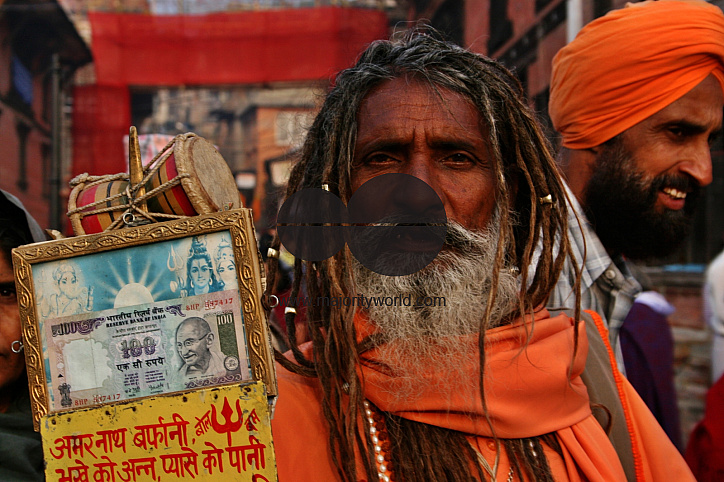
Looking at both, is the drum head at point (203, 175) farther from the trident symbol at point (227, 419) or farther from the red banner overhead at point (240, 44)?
the red banner overhead at point (240, 44)

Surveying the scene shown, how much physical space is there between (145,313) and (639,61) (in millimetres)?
1920

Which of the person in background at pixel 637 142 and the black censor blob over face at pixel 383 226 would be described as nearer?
the black censor blob over face at pixel 383 226

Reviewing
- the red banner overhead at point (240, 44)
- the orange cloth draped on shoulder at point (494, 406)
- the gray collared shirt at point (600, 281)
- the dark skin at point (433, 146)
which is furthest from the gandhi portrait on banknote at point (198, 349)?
the red banner overhead at point (240, 44)

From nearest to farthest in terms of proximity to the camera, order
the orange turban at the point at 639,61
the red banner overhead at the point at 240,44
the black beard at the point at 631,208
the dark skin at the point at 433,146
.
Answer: the dark skin at the point at 433,146 → the orange turban at the point at 639,61 → the black beard at the point at 631,208 → the red banner overhead at the point at 240,44

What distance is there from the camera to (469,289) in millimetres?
1358

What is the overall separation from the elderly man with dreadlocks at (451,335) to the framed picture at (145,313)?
1.16ft

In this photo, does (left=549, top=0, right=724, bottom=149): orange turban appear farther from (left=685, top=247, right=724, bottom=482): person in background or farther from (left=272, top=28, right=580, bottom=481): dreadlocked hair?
(left=685, top=247, right=724, bottom=482): person in background

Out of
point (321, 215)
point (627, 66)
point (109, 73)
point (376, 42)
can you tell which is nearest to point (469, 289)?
point (321, 215)

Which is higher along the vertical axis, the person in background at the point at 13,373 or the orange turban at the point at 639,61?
the orange turban at the point at 639,61

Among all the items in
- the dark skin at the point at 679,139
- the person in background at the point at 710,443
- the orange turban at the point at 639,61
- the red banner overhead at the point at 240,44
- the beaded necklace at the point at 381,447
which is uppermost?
the red banner overhead at the point at 240,44

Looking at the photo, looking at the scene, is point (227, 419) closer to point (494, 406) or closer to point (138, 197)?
point (138, 197)

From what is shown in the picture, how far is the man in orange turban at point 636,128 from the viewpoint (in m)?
1.99

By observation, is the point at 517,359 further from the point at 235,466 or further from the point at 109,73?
the point at 109,73

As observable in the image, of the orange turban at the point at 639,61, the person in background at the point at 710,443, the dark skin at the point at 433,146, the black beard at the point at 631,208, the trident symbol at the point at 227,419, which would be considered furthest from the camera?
the black beard at the point at 631,208
